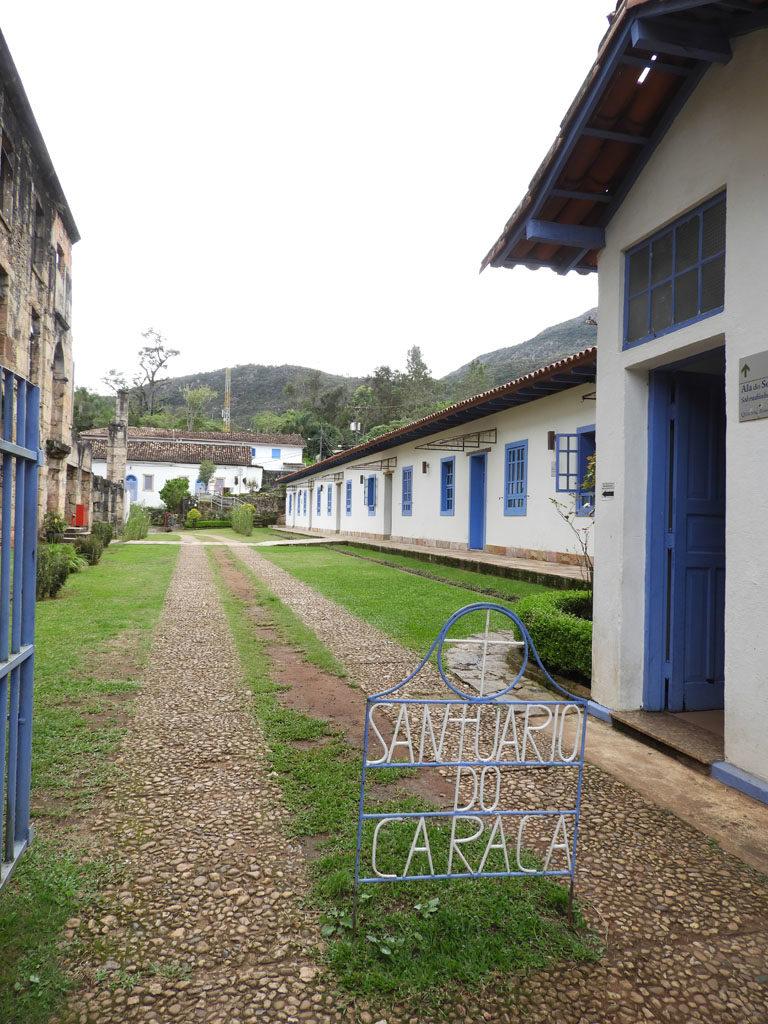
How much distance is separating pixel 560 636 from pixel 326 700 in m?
1.91

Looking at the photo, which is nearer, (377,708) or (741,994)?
(741,994)

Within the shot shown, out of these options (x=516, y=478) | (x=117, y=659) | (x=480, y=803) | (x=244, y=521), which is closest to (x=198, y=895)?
(x=480, y=803)

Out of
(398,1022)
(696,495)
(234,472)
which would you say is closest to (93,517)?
(696,495)

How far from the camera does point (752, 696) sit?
3.30m

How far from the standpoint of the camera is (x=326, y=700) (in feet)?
15.2

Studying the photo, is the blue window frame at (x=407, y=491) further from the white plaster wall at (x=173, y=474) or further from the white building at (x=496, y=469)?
the white plaster wall at (x=173, y=474)

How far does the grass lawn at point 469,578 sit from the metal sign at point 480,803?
216 inches

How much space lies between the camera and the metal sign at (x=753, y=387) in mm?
3271

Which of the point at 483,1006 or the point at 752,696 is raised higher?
the point at 752,696

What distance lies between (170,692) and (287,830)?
7.59 feet

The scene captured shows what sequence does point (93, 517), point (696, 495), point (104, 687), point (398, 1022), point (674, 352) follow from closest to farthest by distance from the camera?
point (398, 1022)
point (674, 352)
point (696, 495)
point (104, 687)
point (93, 517)

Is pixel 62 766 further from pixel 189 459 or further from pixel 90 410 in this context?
pixel 90 410

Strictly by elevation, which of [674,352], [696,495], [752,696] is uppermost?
[674,352]

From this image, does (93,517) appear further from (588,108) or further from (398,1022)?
(398,1022)
